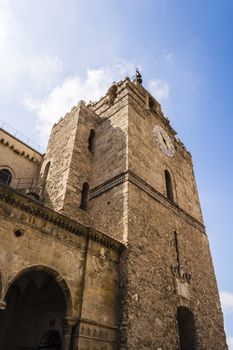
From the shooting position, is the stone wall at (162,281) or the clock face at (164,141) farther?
the clock face at (164,141)

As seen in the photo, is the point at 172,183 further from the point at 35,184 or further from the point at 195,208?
the point at 35,184

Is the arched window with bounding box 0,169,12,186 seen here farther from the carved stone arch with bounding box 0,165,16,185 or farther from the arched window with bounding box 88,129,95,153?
the arched window with bounding box 88,129,95,153

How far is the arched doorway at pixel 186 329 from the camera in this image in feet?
35.4

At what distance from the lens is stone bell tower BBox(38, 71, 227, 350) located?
9.53m

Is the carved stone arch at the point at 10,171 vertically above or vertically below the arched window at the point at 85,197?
above

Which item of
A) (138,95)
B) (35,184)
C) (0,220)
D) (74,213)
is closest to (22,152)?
(35,184)

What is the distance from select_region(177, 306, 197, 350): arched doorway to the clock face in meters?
8.01

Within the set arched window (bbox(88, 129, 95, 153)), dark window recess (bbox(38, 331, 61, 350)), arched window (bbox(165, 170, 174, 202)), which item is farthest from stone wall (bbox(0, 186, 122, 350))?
arched window (bbox(88, 129, 95, 153))

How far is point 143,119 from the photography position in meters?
15.4

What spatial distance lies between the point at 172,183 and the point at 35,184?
7.15m

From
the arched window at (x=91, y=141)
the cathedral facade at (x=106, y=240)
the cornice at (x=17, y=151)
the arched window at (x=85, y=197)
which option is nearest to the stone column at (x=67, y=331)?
the cathedral facade at (x=106, y=240)

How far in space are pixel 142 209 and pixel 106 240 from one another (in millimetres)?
2402

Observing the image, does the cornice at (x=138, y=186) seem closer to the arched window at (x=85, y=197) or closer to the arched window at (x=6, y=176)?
the arched window at (x=85, y=197)

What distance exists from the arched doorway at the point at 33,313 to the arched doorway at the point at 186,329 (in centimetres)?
452
